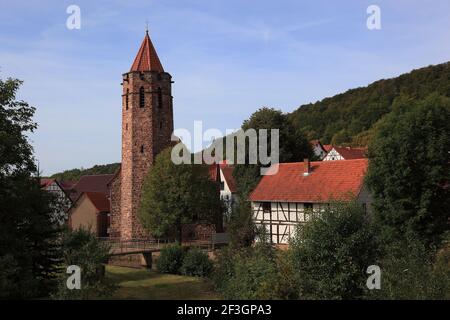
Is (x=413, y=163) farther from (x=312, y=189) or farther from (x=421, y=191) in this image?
(x=312, y=189)

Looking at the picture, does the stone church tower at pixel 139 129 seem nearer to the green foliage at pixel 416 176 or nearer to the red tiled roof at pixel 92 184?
the red tiled roof at pixel 92 184

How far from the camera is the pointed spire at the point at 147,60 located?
140 feet

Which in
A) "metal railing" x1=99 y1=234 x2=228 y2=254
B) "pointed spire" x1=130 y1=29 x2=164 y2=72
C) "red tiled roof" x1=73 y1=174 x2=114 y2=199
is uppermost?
"pointed spire" x1=130 y1=29 x2=164 y2=72

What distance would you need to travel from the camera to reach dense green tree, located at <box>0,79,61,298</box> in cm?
1780

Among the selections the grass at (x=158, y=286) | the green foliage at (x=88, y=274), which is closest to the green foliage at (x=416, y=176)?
the grass at (x=158, y=286)

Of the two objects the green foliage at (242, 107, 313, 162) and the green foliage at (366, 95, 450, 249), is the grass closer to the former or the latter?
the green foliage at (366, 95, 450, 249)

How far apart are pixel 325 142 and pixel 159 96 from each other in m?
67.8

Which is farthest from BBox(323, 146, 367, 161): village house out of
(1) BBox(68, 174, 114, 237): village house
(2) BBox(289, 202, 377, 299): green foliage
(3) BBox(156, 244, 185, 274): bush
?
(2) BBox(289, 202, 377, 299): green foliage

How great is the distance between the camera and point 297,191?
111 ft

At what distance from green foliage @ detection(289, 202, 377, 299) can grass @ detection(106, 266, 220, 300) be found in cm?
601

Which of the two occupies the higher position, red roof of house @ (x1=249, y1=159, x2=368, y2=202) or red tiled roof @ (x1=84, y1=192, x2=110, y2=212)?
→ red roof of house @ (x1=249, y1=159, x2=368, y2=202)

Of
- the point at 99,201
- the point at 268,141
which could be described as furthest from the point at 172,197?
the point at 99,201

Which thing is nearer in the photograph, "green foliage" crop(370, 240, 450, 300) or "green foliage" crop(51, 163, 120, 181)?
"green foliage" crop(370, 240, 450, 300)
